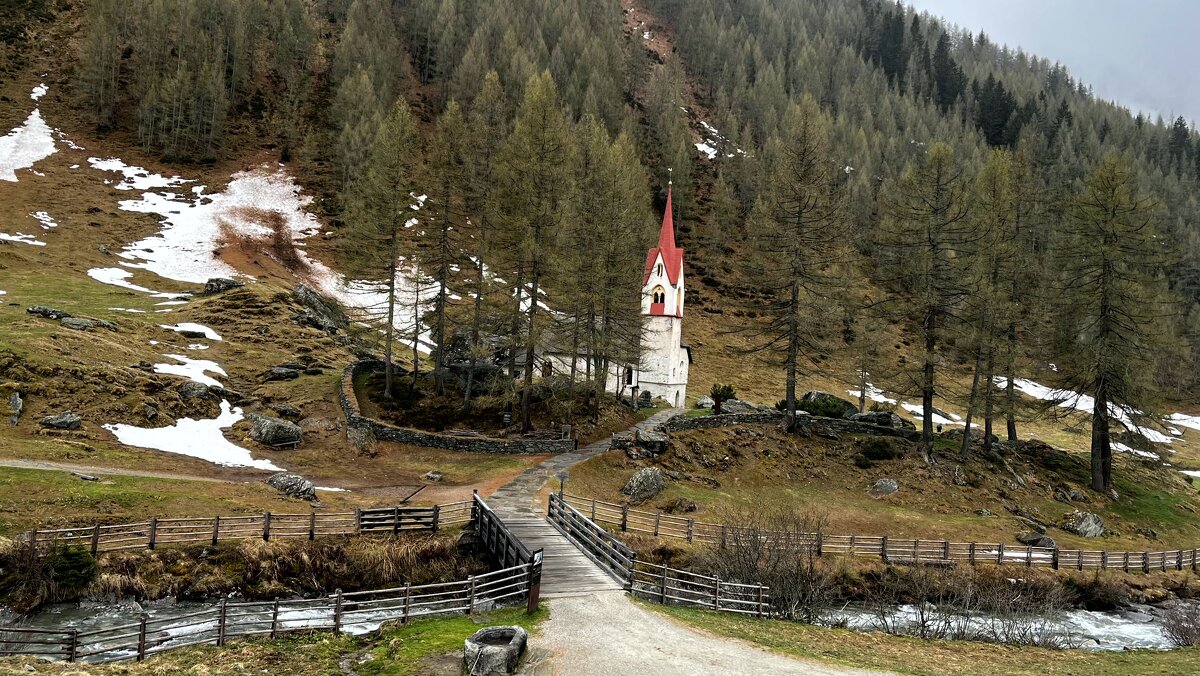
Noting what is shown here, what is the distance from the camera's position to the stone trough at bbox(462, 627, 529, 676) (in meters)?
11.7

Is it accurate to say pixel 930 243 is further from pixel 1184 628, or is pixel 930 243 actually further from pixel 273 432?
pixel 273 432

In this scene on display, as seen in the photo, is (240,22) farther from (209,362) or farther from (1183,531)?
(1183,531)

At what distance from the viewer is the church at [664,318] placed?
48406 mm

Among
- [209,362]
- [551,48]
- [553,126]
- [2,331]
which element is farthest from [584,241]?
[551,48]

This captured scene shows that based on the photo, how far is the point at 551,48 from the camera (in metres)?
115

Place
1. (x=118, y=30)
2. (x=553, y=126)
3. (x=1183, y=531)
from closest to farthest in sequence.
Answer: (x=1183, y=531) < (x=553, y=126) < (x=118, y=30)

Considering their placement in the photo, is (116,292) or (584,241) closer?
(584,241)

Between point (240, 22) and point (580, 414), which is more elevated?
point (240, 22)

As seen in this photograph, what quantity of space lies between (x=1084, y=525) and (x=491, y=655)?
2983 cm

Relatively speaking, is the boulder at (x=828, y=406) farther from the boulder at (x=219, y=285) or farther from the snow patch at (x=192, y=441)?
the boulder at (x=219, y=285)

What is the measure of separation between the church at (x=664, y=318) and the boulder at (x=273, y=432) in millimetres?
24550

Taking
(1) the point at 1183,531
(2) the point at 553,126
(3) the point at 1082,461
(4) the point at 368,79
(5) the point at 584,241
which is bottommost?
(1) the point at 1183,531

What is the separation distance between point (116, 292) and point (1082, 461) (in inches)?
2587

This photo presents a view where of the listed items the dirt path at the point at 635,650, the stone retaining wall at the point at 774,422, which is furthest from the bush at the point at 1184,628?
the stone retaining wall at the point at 774,422
